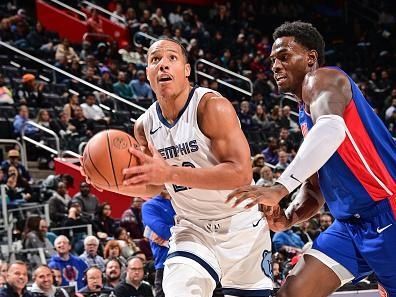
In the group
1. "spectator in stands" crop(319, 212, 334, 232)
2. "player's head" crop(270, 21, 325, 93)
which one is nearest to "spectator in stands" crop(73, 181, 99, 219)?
"spectator in stands" crop(319, 212, 334, 232)

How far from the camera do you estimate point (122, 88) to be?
49.5 feet

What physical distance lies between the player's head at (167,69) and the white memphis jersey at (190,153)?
0.11 meters

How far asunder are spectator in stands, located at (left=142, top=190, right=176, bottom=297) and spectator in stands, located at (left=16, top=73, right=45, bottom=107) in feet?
21.9

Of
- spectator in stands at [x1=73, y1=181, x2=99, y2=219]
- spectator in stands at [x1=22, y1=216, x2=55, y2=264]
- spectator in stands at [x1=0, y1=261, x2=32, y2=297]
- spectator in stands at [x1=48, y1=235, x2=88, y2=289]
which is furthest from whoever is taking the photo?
spectator in stands at [x1=73, y1=181, x2=99, y2=219]

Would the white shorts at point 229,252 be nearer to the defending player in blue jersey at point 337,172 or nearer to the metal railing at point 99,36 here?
the defending player in blue jersey at point 337,172

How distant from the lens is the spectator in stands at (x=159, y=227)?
6.75m

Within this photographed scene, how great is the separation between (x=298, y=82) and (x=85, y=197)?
720cm

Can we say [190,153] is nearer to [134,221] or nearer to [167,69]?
[167,69]

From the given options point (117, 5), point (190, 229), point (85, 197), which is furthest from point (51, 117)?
point (190, 229)

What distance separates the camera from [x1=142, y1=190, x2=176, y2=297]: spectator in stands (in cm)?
675

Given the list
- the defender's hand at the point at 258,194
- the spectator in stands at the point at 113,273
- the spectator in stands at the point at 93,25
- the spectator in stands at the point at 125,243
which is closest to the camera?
the defender's hand at the point at 258,194

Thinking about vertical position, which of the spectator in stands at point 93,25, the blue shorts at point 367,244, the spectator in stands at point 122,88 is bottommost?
the blue shorts at point 367,244

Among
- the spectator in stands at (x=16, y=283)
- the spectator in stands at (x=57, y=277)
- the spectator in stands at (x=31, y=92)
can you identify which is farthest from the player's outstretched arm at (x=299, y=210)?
the spectator in stands at (x=31, y=92)

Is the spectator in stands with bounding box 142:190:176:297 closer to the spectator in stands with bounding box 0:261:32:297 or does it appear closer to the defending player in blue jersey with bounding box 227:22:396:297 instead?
the spectator in stands with bounding box 0:261:32:297
